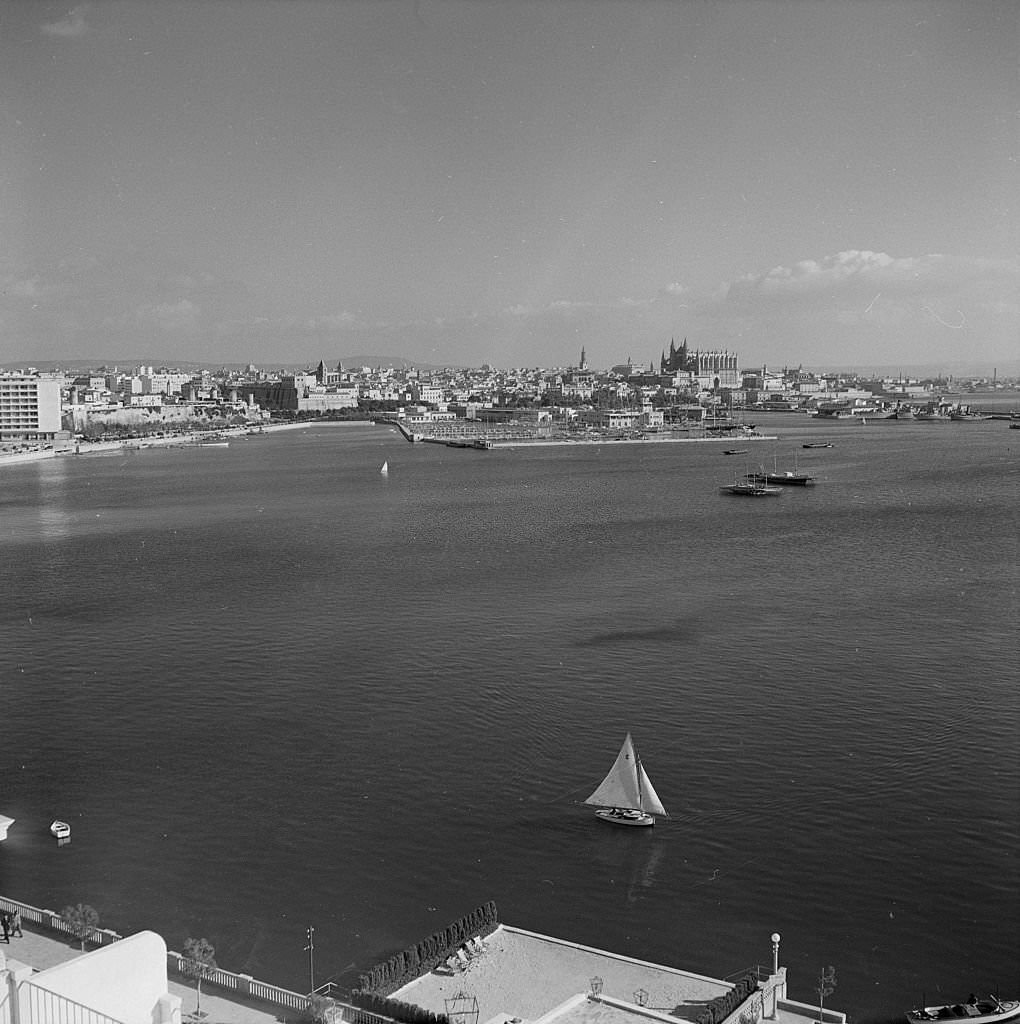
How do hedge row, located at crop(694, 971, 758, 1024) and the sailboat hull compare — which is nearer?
hedge row, located at crop(694, 971, 758, 1024)

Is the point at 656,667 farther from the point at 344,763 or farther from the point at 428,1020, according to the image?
the point at 428,1020

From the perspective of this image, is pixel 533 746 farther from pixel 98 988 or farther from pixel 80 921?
pixel 98 988

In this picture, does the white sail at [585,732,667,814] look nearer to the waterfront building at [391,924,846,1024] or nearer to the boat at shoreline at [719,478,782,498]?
the waterfront building at [391,924,846,1024]

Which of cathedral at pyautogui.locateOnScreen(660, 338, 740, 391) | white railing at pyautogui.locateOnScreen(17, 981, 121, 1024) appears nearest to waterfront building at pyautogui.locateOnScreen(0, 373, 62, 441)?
white railing at pyautogui.locateOnScreen(17, 981, 121, 1024)

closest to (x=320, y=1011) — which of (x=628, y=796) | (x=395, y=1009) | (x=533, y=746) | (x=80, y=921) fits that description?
(x=395, y=1009)

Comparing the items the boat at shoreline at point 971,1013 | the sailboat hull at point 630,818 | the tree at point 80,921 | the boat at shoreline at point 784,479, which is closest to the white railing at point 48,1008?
the tree at point 80,921

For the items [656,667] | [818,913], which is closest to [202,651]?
[656,667]
